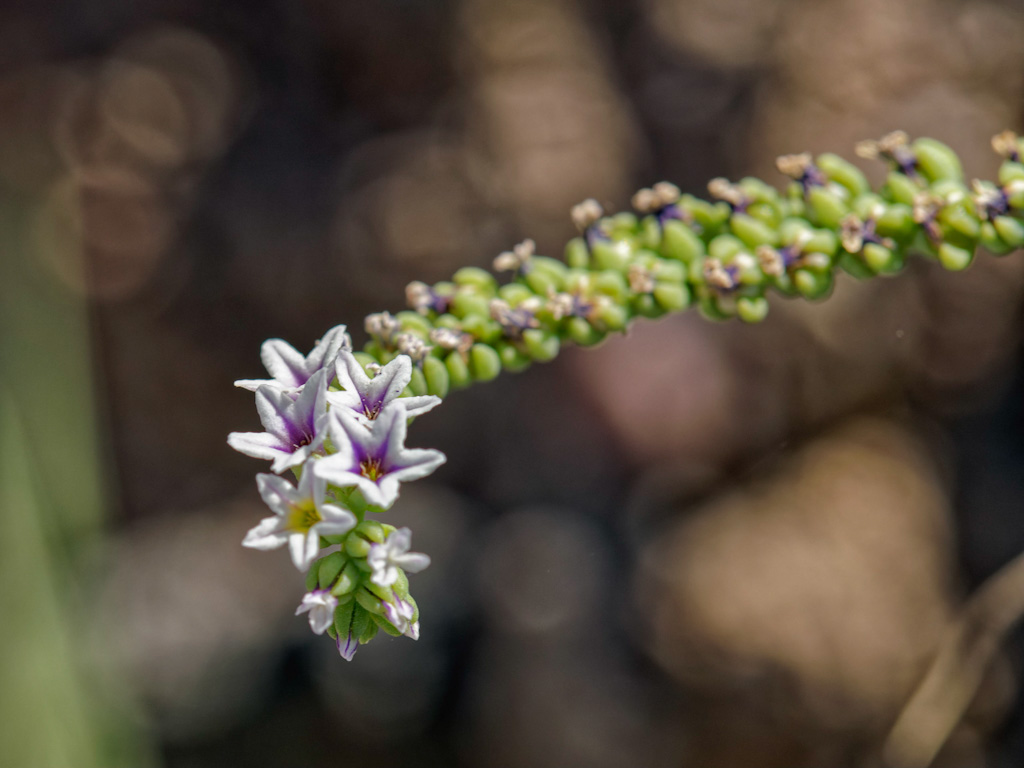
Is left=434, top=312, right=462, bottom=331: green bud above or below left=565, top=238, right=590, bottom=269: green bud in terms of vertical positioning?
below

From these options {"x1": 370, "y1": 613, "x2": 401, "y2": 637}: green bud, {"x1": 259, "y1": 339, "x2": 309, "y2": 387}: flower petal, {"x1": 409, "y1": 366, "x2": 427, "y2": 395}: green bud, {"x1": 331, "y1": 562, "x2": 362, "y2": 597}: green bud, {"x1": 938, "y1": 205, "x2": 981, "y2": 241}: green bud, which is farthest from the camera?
{"x1": 938, "y1": 205, "x2": 981, "y2": 241}: green bud

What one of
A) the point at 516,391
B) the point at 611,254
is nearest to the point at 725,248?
the point at 611,254

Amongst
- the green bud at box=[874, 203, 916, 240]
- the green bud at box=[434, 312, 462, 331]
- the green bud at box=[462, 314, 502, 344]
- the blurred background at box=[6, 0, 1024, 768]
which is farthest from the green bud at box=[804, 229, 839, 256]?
the blurred background at box=[6, 0, 1024, 768]

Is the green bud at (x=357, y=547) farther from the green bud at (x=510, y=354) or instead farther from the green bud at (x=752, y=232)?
the green bud at (x=752, y=232)

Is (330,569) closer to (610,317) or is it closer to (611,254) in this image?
(610,317)

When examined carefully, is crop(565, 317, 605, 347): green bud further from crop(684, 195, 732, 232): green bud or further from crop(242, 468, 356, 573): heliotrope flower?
crop(242, 468, 356, 573): heliotrope flower

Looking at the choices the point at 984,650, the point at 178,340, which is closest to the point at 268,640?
the point at 178,340

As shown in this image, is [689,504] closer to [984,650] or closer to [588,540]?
[588,540]
